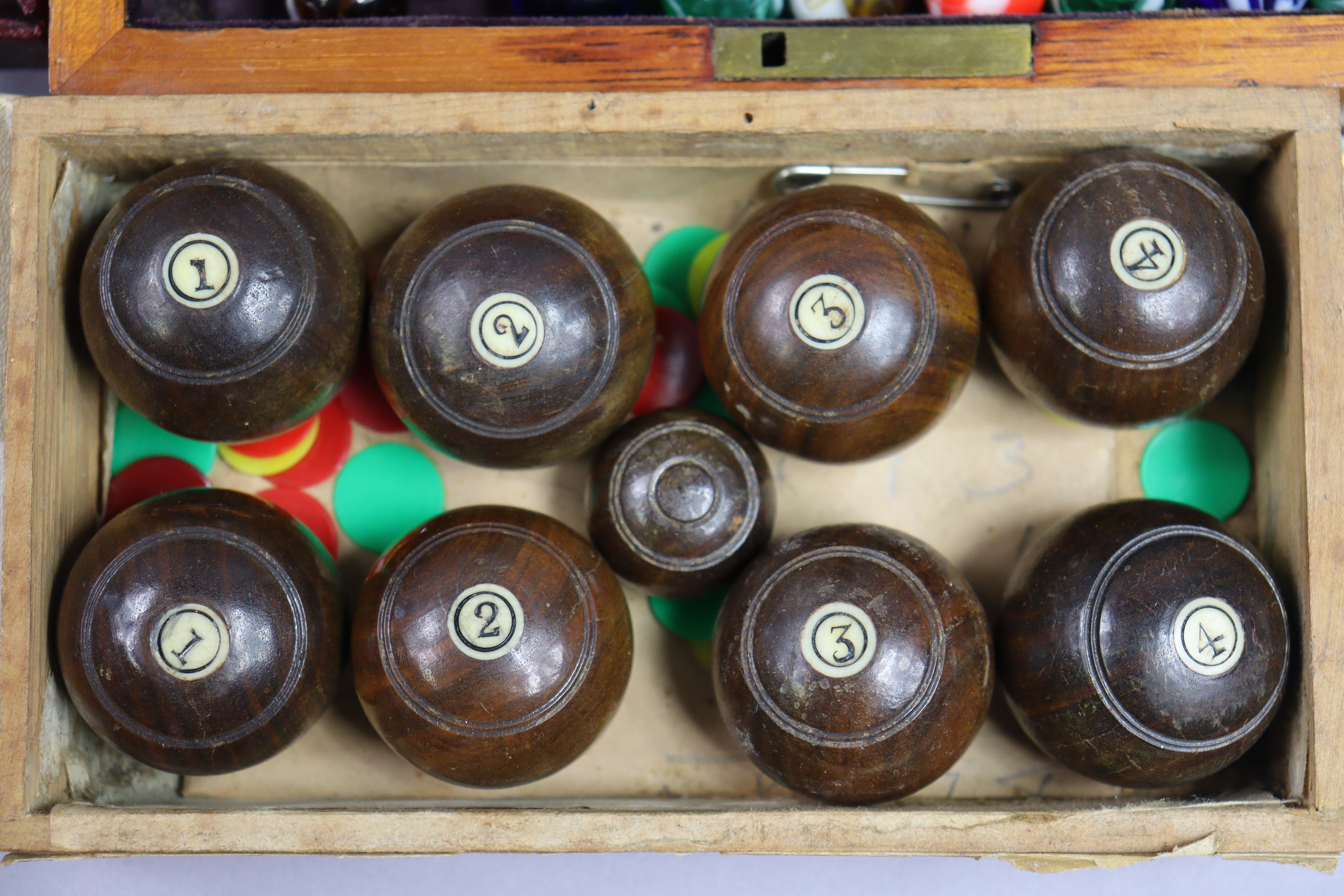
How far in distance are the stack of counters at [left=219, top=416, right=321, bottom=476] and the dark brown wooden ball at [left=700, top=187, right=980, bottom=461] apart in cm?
69

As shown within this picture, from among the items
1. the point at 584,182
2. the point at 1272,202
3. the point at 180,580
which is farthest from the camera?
the point at 584,182

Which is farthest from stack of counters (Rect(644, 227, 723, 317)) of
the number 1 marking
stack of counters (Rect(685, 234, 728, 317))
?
the number 1 marking

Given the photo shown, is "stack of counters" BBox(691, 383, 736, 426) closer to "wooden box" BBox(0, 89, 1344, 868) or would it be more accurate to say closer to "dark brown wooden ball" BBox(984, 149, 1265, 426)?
"wooden box" BBox(0, 89, 1344, 868)

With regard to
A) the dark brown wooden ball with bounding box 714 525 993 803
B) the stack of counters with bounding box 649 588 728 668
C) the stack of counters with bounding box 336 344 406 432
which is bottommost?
the stack of counters with bounding box 649 588 728 668

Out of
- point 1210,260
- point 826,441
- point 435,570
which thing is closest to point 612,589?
point 435,570

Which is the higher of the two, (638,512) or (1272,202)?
(1272,202)

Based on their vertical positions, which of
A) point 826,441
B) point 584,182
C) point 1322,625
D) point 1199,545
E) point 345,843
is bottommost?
point 345,843

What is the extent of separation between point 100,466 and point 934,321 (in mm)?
1273

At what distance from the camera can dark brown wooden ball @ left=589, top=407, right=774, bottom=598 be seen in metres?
1.29

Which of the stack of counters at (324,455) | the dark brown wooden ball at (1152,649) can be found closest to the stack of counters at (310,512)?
A: the stack of counters at (324,455)

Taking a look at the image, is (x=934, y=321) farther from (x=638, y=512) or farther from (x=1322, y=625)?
A: (x=1322, y=625)

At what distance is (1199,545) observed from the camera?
126cm

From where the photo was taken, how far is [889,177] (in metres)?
1.52

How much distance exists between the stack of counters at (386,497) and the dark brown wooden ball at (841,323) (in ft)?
1.71
